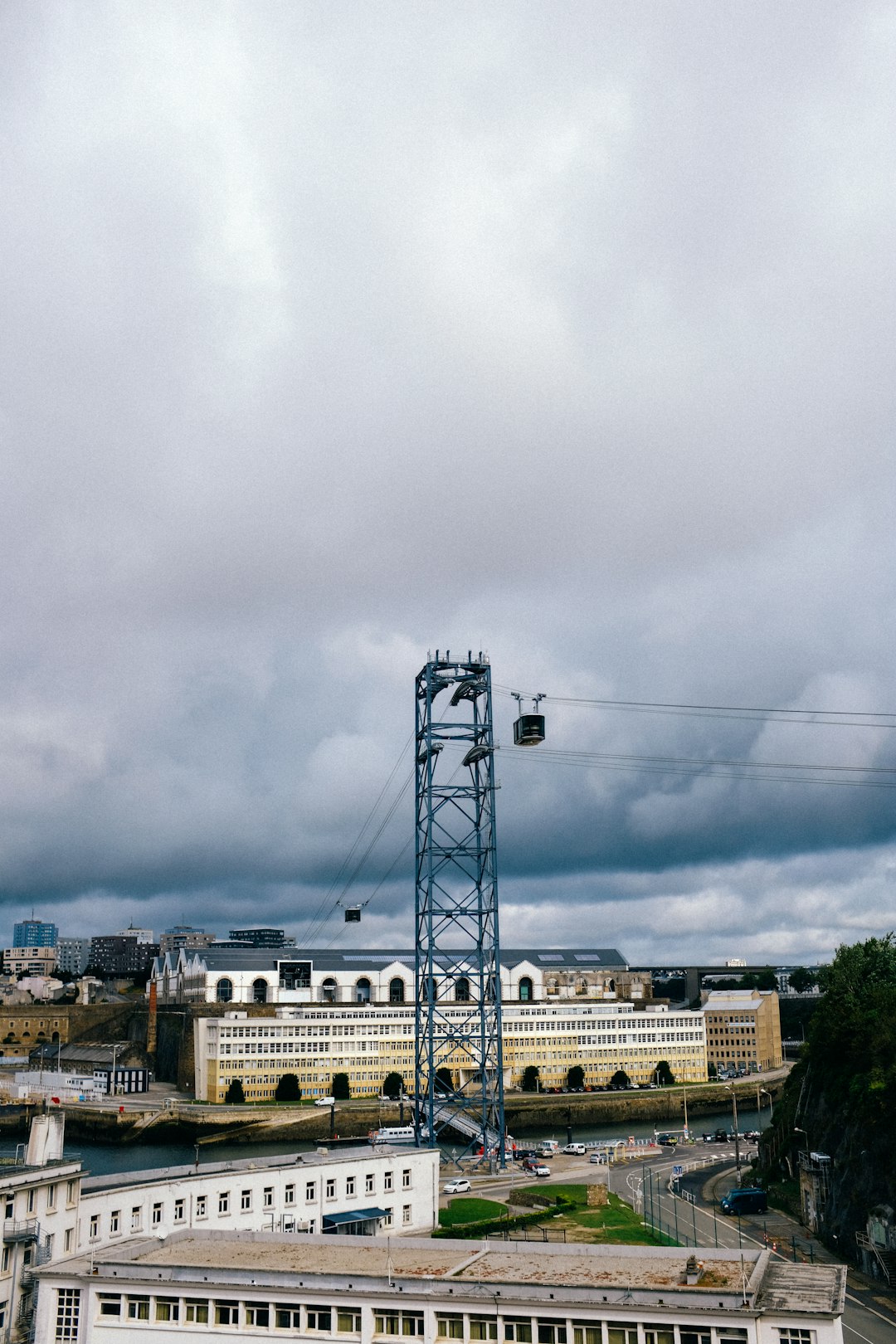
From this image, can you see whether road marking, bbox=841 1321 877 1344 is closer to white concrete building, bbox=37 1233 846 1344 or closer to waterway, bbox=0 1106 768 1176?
white concrete building, bbox=37 1233 846 1344

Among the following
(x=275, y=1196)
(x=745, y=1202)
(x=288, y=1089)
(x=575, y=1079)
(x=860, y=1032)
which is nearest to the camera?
(x=275, y=1196)

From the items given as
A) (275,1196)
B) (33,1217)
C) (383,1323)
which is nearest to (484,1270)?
(383,1323)

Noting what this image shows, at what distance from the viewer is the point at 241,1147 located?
227 ft

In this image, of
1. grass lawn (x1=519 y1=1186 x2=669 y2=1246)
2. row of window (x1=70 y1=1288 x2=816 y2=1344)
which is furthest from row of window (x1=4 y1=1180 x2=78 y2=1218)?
grass lawn (x1=519 y1=1186 x2=669 y2=1246)

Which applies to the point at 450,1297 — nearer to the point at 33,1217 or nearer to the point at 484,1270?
the point at 484,1270

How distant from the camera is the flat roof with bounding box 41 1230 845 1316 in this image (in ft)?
58.0

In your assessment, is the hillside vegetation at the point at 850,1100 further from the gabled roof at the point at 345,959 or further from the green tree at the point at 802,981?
the green tree at the point at 802,981

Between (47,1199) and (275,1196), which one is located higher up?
(47,1199)

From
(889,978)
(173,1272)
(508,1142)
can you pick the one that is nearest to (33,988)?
(508,1142)

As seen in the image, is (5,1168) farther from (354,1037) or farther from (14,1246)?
(354,1037)

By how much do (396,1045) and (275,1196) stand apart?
2170 inches

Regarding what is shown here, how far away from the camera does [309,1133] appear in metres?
73.9

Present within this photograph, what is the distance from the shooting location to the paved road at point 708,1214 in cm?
2802

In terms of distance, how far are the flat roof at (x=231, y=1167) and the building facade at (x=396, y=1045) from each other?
46754 millimetres
